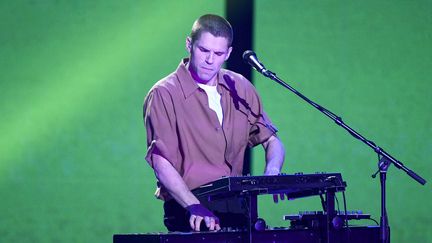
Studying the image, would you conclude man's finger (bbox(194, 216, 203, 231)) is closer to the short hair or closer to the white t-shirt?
the white t-shirt

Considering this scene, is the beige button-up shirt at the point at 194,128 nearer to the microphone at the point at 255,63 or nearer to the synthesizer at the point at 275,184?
the microphone at the point at 255,63

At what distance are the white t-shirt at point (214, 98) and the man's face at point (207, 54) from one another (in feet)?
0.27

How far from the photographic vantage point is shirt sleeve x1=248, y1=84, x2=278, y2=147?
162 inches

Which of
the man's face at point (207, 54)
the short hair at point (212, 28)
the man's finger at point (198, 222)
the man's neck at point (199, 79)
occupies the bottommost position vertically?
the man's finger at point (198, 222)

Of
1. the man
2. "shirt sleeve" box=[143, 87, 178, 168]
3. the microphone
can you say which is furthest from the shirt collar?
the microphone

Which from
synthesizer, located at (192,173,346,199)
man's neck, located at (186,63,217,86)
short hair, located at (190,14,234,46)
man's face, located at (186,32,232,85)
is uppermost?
short hair, located at (190,14,234,46)

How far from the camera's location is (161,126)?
12.2 ft

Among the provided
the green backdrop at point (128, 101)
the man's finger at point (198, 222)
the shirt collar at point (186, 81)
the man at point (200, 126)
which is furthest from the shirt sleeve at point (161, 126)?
the green backdrop at point (128, 101)

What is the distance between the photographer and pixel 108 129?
5160mm

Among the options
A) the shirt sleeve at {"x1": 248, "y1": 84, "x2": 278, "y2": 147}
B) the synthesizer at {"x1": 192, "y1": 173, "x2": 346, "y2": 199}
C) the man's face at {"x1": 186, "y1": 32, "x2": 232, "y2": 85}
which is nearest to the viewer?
the synthesizer at {"x1": 192, "y1": 173, "x2": 346, "y2": 199}

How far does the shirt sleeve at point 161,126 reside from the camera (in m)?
3.64

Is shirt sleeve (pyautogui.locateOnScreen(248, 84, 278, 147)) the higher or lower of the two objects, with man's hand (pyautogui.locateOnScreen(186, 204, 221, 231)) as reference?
higher

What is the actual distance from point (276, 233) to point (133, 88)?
2345mm

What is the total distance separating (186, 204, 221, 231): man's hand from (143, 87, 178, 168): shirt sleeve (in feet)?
1.27
